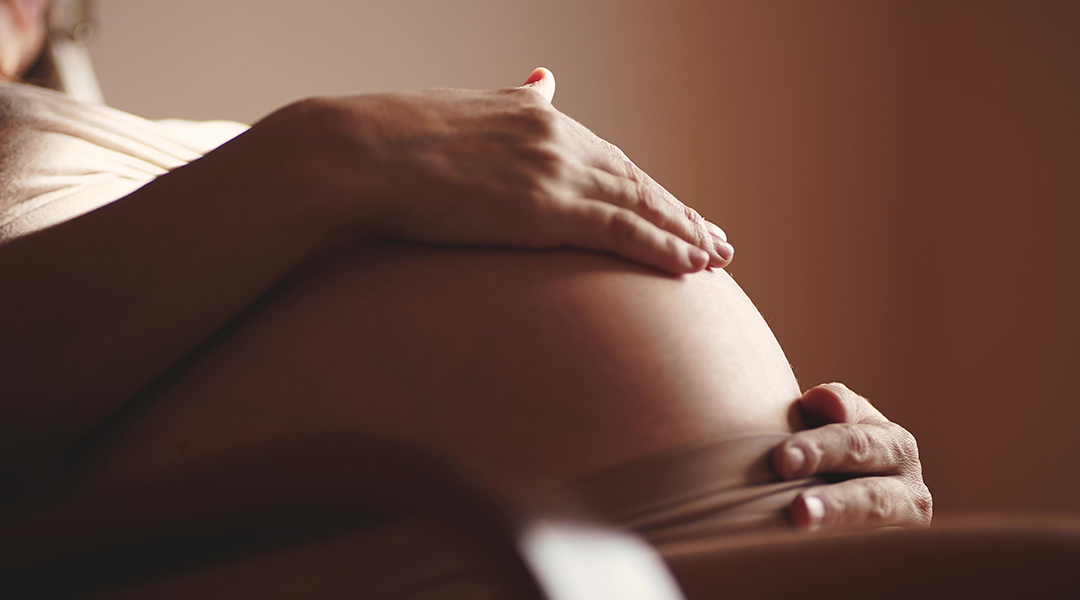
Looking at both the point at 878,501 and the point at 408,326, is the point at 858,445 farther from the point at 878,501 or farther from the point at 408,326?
the point at 408,326

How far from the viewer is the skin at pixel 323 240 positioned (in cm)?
50

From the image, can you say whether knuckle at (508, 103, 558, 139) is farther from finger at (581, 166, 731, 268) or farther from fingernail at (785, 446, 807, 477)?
fingernail at (785, 446, 807, 477)

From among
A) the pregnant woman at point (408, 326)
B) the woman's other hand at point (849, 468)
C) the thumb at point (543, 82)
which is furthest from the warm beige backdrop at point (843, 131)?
the pregnant woman at point (408, 326)

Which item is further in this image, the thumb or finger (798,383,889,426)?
the thumb

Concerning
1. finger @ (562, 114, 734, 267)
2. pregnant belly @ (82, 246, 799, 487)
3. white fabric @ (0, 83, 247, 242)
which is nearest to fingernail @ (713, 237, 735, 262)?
finger @ (562, 114, 734, 267)

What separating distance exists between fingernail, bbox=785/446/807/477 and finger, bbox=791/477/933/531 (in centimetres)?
2

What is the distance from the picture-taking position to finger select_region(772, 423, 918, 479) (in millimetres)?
523

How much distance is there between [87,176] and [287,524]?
1.74 ft

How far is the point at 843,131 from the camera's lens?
7.38ft

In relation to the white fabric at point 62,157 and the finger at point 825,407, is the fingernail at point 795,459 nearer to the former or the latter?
the finger at point 825,407

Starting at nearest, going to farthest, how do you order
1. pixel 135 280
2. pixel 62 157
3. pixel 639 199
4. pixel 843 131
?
1. pixel 135 280
2. pixel 639 199
3. pixel 62 157
4. pixel 843 131

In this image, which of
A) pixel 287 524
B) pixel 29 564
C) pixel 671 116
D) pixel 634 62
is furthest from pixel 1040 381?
pixel 29 564

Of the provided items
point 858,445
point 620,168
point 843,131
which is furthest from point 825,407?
point 843,131

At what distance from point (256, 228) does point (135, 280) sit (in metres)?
0.09
